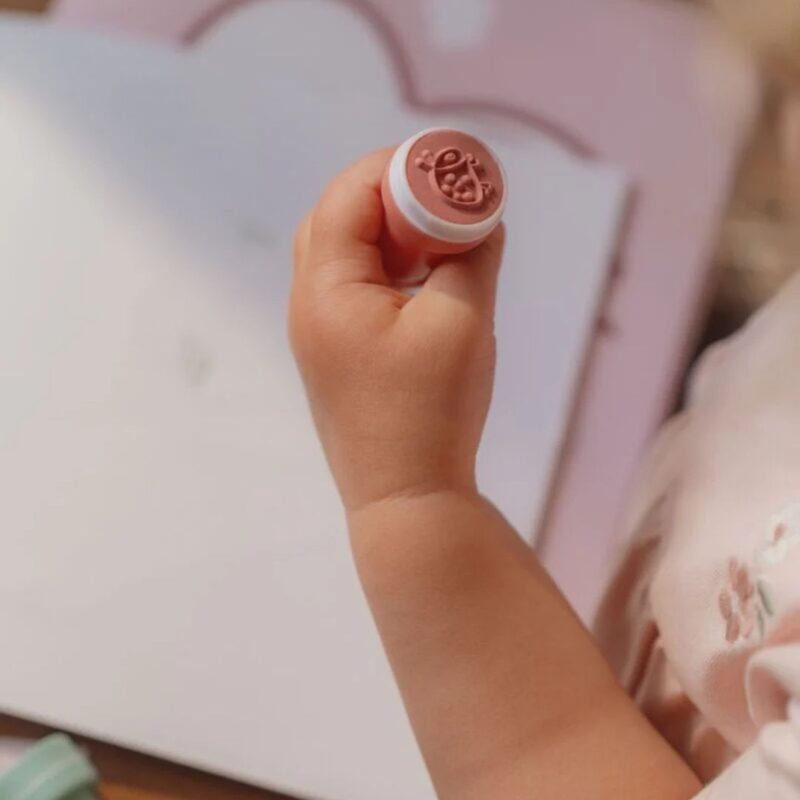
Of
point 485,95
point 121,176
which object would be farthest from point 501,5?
point 121,176

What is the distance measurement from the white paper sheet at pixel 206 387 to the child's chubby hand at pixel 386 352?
12 centimetres

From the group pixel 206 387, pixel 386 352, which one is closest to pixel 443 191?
pixel 386 352

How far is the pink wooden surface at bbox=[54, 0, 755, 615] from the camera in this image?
1.46 ft

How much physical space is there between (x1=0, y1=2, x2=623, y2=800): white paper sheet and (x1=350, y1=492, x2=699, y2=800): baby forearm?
0.10 metres

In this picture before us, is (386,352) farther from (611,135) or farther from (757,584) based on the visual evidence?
(611,135)

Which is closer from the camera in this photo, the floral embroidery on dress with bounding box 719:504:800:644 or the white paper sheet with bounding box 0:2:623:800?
the floral embroidery on dress with bounding box 719:504:800:644

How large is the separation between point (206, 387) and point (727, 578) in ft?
0.73

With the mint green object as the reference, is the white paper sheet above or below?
above

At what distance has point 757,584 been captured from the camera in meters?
0.31

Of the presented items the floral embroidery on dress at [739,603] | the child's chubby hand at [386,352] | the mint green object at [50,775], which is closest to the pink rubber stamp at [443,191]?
the child's chubby hand at [386,352]

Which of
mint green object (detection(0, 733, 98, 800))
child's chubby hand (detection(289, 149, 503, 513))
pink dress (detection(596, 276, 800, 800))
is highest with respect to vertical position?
child's chubby hand (detection(289, 149, 503, 513))

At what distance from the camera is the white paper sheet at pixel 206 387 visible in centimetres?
42

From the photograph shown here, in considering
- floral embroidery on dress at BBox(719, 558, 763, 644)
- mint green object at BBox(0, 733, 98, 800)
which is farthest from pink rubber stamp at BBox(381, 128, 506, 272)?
mint green object at BBox(0, 733, 98, 800)

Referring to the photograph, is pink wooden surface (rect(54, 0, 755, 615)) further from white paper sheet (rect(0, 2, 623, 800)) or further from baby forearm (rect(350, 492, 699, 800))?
baby forearm (rect(350, 492, 699, 800))
